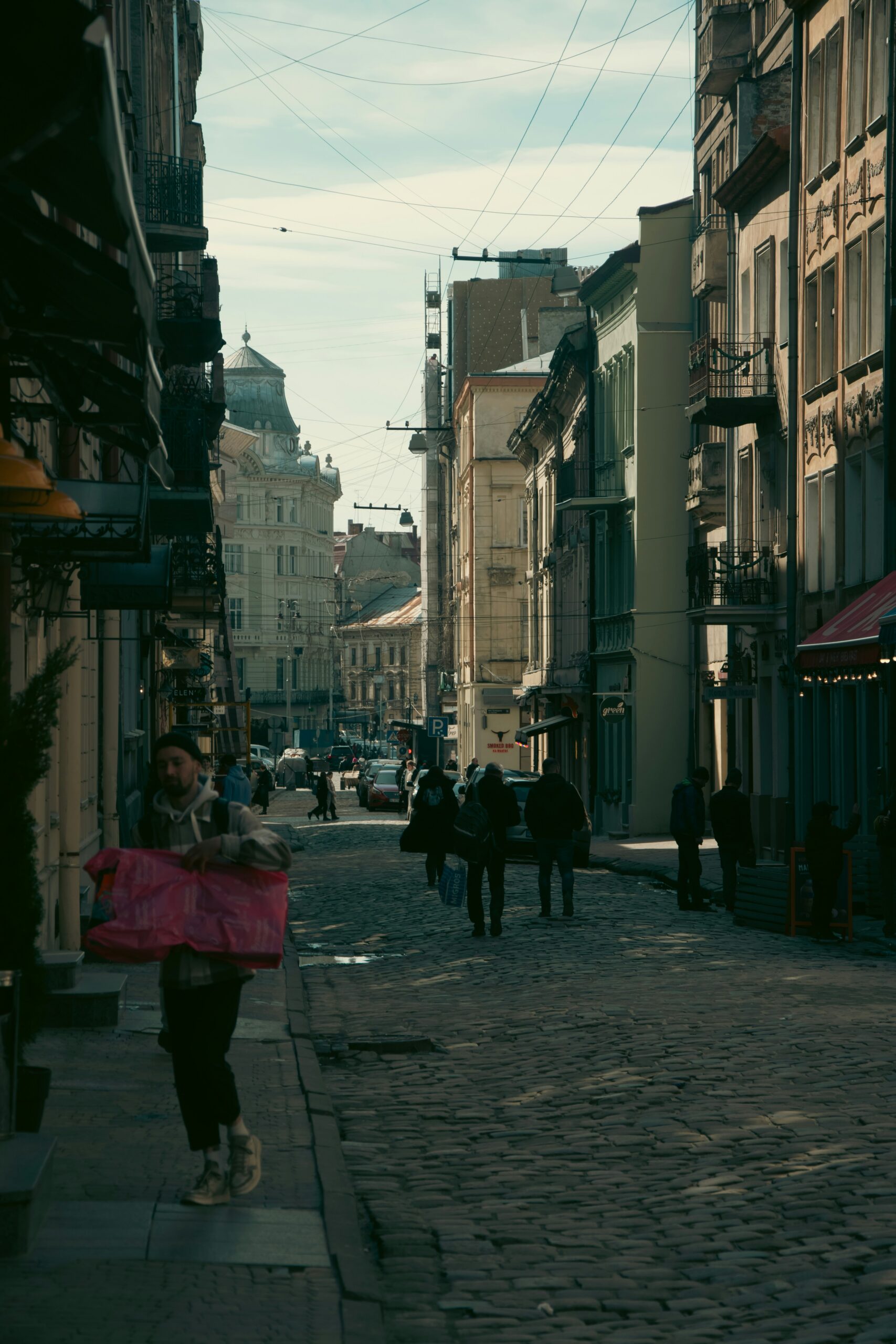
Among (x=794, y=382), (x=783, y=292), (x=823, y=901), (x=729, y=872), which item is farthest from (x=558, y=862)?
(x=783, y=292)

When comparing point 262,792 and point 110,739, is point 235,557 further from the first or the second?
point 110,739

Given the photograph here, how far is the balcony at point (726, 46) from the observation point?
120 ft

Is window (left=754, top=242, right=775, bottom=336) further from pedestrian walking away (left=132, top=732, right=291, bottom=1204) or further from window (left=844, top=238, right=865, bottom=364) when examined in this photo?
pedestrian walking away (left=132, top=732, right=291, bottom=1204)

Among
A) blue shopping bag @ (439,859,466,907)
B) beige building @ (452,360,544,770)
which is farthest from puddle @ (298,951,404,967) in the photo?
beige building @ (452,360,544,770)

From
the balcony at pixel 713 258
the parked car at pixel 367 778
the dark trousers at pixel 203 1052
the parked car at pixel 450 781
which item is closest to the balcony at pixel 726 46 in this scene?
the balcony at pixel 713 258

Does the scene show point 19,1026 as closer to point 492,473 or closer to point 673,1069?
point 673,1069

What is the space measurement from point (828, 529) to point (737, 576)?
4.58 metres

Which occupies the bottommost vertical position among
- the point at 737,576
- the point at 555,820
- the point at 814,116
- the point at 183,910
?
the point at 555,820

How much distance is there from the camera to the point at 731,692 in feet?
110

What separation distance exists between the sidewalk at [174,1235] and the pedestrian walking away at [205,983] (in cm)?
19

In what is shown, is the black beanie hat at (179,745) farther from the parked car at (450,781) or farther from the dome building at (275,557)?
the dome building at (275,557)

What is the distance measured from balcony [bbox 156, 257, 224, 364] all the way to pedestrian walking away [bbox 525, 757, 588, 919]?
408 inches

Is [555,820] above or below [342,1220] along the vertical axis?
above

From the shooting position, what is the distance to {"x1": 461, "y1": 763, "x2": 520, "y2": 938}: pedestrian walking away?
1931cm
